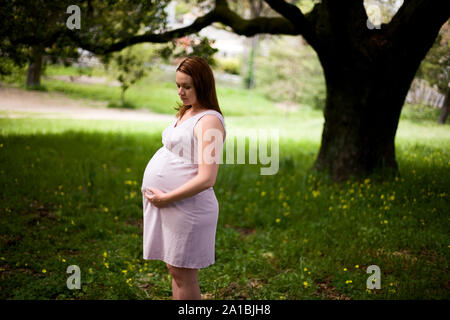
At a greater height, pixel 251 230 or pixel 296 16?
pixel 296 16

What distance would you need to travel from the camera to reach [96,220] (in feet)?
17.6

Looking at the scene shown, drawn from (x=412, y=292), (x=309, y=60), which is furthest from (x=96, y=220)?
(x=309, y=60)

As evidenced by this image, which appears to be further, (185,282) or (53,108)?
(53,108)

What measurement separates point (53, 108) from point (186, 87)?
→ 1605 centimetres

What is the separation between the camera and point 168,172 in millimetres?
2518

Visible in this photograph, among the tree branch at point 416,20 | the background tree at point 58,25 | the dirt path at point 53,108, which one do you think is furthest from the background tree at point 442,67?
the dirt path at point 53,108

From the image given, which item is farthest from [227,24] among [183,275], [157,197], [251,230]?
[183,275]

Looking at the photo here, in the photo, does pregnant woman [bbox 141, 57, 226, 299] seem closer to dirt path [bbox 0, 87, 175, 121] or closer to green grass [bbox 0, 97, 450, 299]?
green grass [bbox 0, 97, 450, 299]

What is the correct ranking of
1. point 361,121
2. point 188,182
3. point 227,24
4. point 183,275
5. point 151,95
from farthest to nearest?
point 151,95, point 227,24, point 361,121, point 183,275, point 188,182

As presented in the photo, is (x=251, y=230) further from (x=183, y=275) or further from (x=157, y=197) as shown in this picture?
(x=157, y=197)

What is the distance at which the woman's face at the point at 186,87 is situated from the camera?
2408mm

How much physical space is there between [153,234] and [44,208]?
12.3ft

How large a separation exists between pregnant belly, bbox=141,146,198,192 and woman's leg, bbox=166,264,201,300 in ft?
1.83

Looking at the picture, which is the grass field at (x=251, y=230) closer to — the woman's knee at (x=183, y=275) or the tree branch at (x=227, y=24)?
the woman's knee at (x=183, y=275)
